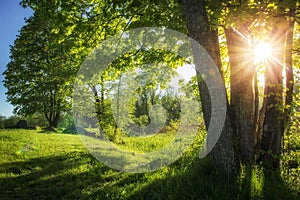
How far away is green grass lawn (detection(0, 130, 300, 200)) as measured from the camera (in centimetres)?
435

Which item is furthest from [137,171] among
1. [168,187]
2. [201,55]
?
[201,55]

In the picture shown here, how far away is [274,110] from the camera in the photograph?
6.33 m

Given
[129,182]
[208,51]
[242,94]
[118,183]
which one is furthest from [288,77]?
[118,183]

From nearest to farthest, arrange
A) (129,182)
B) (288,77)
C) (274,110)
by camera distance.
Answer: (274,110)
(288,77)
(129,182)

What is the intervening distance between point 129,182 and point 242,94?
12.9 feet

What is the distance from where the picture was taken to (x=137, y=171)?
7.67 m

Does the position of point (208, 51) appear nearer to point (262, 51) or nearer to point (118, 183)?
point (262, 51)

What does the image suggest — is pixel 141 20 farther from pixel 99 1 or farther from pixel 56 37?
pixel 56 37

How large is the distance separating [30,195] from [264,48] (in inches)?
293

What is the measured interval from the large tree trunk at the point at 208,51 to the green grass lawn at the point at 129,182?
0.30 m

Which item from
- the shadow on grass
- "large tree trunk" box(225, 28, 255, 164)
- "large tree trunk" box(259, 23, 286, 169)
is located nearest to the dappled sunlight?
"large tree trunk" box(259, 23, 286, 169)

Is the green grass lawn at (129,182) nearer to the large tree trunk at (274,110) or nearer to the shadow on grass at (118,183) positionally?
the shadow on grass at (118,183)

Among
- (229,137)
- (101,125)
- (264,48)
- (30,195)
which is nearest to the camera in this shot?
(229,137)

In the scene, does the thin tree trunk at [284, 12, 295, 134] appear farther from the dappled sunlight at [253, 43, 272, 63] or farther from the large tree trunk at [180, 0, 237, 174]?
the large tree trunk at [180, 0, 237, 174]
